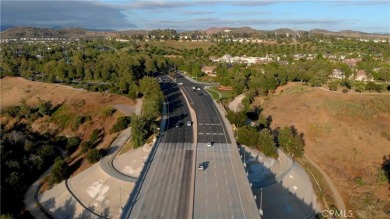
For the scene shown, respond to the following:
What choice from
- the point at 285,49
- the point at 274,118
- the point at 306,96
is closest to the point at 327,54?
the point at 285,49

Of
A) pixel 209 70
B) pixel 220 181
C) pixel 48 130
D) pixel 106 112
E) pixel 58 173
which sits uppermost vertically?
pixel 209 70

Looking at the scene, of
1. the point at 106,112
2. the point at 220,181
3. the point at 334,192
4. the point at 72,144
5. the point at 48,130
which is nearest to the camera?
the point at 220,181

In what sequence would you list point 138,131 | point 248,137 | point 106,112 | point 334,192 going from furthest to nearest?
1. point 106,112
2. point 248,137
3. point 138,131
4. point 334,192

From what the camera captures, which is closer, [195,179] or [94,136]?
[195,179]

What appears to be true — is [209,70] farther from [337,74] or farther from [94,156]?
[94,156]

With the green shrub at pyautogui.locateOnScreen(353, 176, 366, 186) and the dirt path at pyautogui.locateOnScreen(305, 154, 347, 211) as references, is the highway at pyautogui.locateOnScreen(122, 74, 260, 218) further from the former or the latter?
the green shrub at pyautogui.locateOnScreen(353, 176, 366, 186)

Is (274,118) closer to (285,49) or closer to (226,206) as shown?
(226,206)

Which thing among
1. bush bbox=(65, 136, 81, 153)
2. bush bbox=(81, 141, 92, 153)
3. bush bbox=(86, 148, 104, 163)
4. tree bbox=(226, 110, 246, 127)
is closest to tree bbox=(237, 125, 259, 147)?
tree bbox=(226, 110, 246, 127)

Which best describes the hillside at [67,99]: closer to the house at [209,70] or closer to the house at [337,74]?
the house at [209,70]

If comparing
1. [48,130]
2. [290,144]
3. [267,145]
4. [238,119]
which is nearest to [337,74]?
[238,119]
